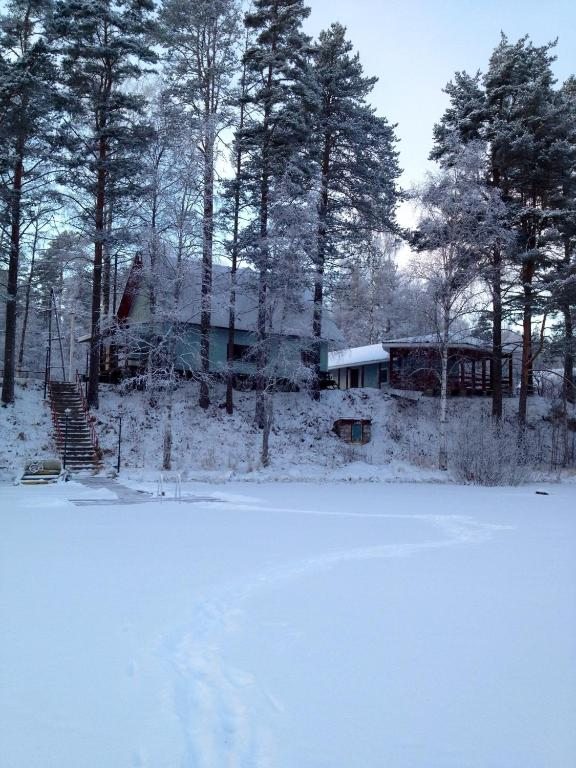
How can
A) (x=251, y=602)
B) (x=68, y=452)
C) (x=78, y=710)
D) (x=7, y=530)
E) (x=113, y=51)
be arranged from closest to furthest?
(x=78, y=710) → (x=251, y=602) → (x=7, y=530) → (x=68, y=452) → (x=113, y=51)

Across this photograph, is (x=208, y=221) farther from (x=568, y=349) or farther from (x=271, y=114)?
(x=568, y=349)

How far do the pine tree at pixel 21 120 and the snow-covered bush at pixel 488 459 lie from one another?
1587 cm

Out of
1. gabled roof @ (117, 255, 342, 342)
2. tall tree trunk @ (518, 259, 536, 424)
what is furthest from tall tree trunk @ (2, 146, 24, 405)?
tall tree trunk @ (518, 259, 536, 424)

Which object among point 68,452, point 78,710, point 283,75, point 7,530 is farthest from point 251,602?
point 283,75

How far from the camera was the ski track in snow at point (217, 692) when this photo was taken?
3314mm

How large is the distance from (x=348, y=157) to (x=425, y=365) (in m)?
10.2

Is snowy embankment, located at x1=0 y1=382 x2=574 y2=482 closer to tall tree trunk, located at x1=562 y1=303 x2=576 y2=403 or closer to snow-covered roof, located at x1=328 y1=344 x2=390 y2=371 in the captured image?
tall tree trunk, located at x1=562 y1=303 x2=576 y2=403

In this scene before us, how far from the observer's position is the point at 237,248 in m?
23.1

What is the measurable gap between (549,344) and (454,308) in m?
5.87

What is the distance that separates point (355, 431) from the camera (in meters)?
24.6

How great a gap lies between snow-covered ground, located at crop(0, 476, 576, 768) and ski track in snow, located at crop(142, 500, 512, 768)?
15 mm

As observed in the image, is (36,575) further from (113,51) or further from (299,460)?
(113,51)

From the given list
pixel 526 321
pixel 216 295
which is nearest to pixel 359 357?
pixel 526 321

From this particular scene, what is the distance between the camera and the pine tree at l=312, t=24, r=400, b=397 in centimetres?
2536
